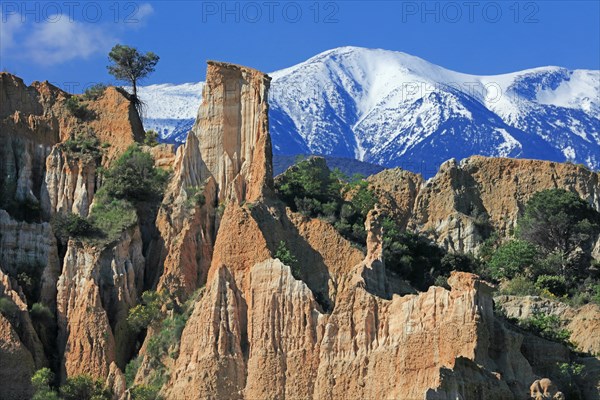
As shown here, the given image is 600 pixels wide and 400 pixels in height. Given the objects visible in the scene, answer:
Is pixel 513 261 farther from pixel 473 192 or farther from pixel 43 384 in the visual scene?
pixel 43 384

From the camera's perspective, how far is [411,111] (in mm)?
129250

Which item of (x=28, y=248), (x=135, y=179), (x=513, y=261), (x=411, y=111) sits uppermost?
(x=411, y=111)

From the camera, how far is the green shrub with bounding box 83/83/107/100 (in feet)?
302

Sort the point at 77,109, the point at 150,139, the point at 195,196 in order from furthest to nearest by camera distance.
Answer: the point at 150,139 < the point at 77,109 < the point at 195,196

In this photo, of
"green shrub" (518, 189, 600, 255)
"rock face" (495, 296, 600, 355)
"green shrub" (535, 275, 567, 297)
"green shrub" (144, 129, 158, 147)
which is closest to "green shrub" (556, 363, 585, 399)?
"rock face" (495, 296, 600, 355)

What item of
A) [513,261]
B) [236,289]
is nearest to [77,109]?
[236,289]

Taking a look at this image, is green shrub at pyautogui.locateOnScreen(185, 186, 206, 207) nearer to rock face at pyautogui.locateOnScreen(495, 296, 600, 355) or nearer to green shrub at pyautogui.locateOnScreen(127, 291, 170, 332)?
green shrub at pyautogui.locateOnScreen(127, 291, 170, 332)

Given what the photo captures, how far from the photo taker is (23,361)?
78.6m

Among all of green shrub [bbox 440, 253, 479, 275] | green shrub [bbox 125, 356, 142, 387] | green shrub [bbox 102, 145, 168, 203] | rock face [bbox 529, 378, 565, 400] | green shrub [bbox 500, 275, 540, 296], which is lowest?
rock face [bbox 529, 378, 565, 400]

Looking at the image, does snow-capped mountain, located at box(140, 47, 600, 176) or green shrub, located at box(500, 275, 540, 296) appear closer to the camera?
green shrub, located at box(500, 275, 540, 296)

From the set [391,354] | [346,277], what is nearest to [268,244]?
[346,277]

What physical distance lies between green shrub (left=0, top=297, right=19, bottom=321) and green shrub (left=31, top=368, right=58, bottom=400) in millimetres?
2223

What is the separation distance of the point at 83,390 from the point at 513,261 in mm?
20379

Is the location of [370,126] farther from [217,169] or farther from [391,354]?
[391,354]
